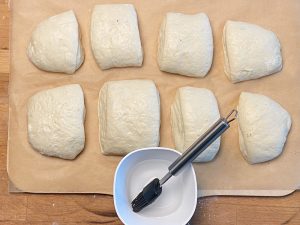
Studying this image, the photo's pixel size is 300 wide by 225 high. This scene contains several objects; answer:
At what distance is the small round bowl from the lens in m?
1.02

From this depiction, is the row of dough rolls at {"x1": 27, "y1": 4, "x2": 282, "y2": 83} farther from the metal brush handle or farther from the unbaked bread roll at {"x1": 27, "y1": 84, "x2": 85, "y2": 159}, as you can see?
the metal brush handle

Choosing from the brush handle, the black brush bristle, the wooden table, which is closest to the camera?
the brush handle

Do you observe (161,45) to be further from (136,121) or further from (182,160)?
(182,160)

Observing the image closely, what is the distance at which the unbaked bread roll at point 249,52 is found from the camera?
3.76ft

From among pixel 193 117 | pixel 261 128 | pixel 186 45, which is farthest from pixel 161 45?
pixel 261 128

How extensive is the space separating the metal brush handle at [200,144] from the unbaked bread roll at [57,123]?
10.6 inches

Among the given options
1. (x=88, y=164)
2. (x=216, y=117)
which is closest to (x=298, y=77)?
(x=216, y=117)

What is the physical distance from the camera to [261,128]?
43.8 inches

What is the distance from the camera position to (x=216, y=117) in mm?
1117

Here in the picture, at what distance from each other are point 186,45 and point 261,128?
304 mm

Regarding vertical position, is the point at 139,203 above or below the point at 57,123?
below

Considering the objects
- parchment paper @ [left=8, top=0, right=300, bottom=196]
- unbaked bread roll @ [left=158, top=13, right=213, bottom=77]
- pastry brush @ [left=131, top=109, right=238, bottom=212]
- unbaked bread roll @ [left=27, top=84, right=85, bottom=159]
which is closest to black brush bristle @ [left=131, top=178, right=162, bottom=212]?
pastry brush @ [left=131, top=109, right=238, bottom=212]

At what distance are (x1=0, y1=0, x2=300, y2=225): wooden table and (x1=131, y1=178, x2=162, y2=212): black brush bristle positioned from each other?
0.13m

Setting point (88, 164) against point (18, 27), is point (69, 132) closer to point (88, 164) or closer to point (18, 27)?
point (88, 164)
